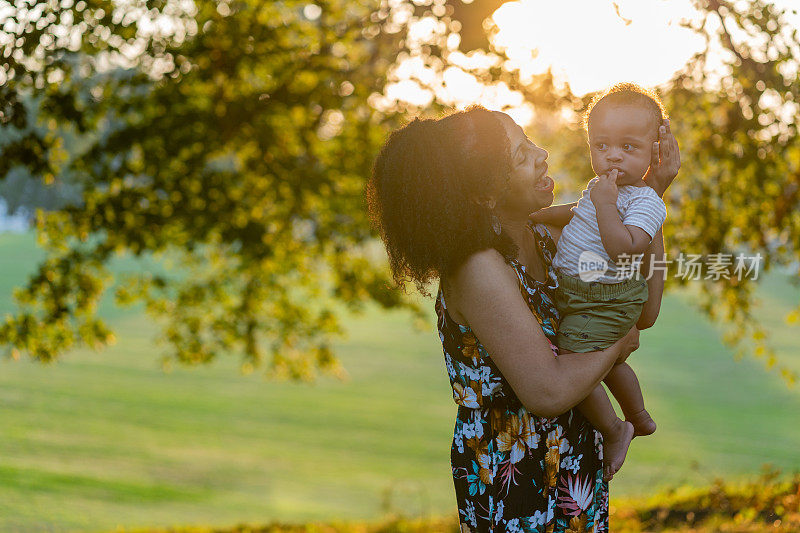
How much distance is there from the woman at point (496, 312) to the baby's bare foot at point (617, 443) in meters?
0.04

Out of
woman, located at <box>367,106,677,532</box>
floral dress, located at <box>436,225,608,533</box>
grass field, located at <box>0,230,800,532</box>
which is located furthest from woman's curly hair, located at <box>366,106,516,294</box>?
grass field, located at <box>0,230,800,532</box>

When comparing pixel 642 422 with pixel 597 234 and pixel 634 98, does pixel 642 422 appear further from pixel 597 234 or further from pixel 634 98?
pixel 634 98

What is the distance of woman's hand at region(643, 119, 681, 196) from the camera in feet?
8.12

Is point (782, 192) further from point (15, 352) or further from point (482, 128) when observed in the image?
point (15, 352)

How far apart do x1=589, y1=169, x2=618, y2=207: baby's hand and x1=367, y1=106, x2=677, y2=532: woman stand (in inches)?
5.8

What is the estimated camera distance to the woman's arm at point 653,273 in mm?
2430

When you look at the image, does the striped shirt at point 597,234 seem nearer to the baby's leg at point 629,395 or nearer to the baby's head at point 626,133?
the baby's head at point 626,133

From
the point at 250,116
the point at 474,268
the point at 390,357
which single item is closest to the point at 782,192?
the point at 250,116

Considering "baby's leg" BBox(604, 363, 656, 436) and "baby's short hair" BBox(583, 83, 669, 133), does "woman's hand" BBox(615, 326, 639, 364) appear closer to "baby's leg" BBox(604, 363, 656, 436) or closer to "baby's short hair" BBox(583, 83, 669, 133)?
"baby's leg" BBox(604, 363, 656, 436)

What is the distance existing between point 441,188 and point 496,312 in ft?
1.17

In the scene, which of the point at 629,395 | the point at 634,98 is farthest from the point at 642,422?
the point at 634,98

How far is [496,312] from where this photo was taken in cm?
215

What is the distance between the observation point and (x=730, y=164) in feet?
22.7

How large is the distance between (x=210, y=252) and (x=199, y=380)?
18.0 meters
